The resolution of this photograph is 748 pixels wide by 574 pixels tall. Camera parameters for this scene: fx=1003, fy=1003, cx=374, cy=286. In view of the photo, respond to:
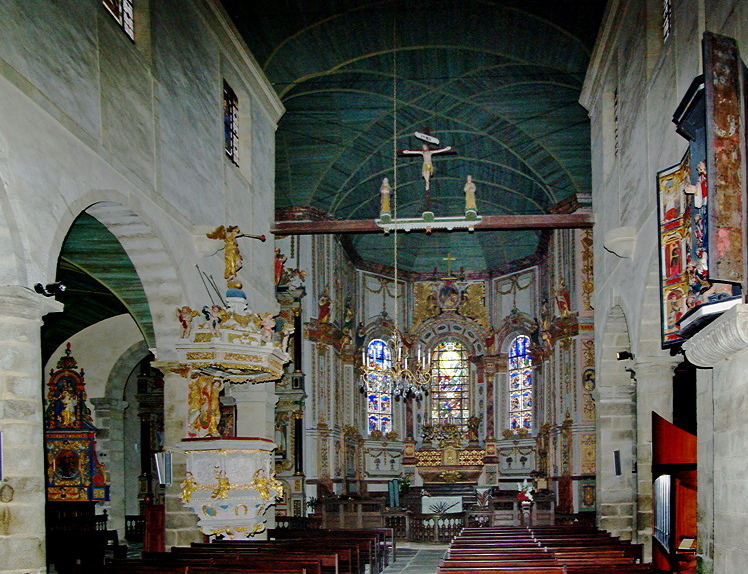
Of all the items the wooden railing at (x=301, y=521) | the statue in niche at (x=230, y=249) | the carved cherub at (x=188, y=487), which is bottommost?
the wooden railing at (x=301, y=521)

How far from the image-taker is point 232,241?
15.6 m

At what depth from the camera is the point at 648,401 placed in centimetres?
1561

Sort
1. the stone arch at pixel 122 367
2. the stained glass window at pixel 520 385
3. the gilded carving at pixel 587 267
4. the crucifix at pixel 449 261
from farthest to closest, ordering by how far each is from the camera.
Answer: the crucifix at pixel 449 261
the stained glass window at pixel 520 385
the gilded carving at pixel 587 267
the stone arch at pixel 122 367

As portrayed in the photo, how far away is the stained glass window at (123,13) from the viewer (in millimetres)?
13641

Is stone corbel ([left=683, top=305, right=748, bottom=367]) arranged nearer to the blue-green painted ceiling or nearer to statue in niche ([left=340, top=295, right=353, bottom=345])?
the blue-green painted ceiling

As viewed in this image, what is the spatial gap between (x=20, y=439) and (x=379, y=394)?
28039mm

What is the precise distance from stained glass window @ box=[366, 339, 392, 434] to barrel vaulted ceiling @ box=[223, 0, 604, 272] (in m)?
5.79

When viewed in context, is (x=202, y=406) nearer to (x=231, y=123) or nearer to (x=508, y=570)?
(x=231, y=123)

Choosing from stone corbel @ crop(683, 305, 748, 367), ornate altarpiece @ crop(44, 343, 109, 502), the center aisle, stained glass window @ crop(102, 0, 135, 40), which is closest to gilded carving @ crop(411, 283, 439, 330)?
the center aisle

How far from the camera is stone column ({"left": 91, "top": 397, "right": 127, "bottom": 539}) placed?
23.2m

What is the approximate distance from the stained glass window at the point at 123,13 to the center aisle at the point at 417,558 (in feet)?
31.6

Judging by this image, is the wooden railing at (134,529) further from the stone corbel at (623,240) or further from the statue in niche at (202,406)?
the stone corbel at (623,240)

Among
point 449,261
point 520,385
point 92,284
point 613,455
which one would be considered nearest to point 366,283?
point 449,261

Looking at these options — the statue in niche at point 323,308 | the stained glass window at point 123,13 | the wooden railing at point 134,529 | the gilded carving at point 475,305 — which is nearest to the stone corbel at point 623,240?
the stained glass window at point 123,13
